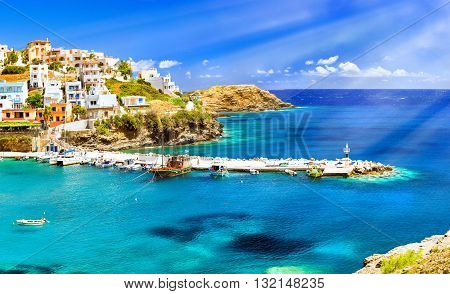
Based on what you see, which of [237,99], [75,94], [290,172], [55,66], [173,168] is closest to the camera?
[290,172]

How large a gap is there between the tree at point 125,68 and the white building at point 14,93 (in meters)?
20.3

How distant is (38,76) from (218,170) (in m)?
34.5

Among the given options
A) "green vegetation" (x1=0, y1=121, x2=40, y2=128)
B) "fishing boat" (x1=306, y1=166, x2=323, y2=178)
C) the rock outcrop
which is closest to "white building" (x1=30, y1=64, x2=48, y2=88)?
"green vegetation" (x1=0, y1=121, x2=40, y2=128)

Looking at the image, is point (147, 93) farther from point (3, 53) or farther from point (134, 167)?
point (134, 167)

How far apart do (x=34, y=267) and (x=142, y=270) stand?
175 inches

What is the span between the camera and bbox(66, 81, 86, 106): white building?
54312 millimetres

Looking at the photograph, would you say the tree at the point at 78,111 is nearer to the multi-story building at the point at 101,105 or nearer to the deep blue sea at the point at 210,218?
the multi-story building at the point at 101,105

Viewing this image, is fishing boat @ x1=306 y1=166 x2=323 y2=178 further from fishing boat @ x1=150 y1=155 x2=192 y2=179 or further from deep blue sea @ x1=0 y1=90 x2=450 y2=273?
fishing boat @ x1=150 y1=155 x2=192 y2=179

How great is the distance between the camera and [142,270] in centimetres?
1884

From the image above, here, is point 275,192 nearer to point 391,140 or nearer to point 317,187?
point 317,187

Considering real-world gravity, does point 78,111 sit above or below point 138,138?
above

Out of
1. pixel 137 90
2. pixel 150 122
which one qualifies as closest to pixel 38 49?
pixel 137 90

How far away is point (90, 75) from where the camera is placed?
207 ft

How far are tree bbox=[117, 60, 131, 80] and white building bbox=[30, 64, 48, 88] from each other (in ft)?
48.7
